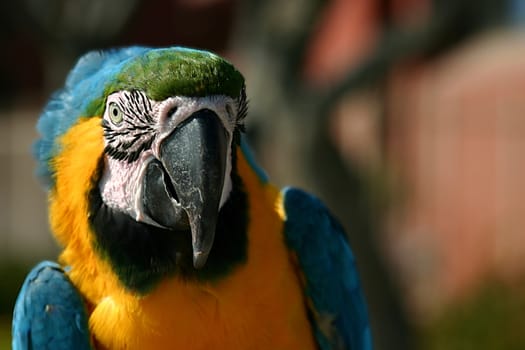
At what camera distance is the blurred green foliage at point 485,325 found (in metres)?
6.56

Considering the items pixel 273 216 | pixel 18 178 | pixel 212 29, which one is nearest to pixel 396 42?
pixel 273 216

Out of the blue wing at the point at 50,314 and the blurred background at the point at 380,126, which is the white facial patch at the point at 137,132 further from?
the blurred background at the point at 380,126

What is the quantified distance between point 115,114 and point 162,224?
24 cm

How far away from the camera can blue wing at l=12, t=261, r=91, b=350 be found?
1.92m

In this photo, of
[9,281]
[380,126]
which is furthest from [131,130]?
[9,281]

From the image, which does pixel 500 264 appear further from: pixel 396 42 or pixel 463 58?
pixel 396 42

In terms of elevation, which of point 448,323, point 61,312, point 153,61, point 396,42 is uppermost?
point 396,42

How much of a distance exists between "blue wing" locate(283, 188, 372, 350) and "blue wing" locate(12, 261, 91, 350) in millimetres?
508

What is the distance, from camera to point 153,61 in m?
1.74

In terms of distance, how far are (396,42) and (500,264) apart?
11.9 feet

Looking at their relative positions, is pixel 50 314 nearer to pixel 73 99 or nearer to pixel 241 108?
pixel 73 99

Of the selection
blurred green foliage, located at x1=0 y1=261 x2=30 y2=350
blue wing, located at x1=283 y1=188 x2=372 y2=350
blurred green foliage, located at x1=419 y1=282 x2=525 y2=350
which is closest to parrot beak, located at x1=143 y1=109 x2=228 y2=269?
blue wing, located at x1=283 y1=188 x2=372 y2=350

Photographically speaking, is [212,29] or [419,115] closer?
[419,115]

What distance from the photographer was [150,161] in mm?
1737
